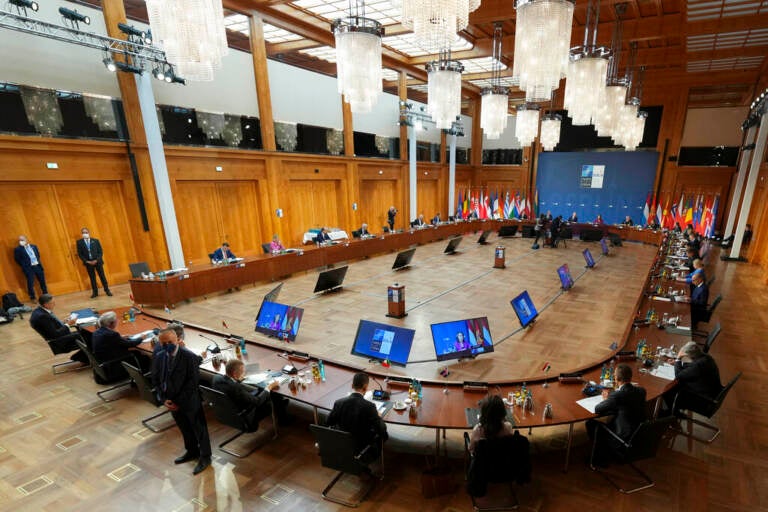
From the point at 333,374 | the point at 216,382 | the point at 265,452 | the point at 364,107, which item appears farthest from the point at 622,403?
the point at 364,107

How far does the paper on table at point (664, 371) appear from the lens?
3.84 meters

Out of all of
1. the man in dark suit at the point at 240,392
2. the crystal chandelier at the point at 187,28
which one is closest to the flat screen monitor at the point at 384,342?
the man in dark suit at the point at 240,392

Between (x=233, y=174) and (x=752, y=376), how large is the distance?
12374mm

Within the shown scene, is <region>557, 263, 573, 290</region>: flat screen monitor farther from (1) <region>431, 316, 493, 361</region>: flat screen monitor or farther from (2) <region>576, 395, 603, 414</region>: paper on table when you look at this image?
(2) <region>576, 395, 603, 414</region>: paper on table

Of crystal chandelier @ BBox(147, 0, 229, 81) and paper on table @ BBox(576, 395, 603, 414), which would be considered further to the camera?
crystal chandelier @ BBox(147, 0, 229, 81)

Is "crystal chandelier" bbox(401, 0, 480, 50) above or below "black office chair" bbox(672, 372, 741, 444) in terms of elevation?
above

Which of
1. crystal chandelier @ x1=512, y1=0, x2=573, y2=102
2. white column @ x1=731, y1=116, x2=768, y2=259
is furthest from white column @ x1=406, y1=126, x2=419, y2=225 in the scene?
crystal chandelier @ x1=512, y1=0, x2=573, y2=102

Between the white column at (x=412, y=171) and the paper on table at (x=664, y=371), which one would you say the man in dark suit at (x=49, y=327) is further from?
the white column at (x=412, y=171)

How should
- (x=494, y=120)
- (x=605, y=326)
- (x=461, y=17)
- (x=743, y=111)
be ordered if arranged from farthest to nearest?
(x=743, y=111), (x=494, y=120), (x=605, y=326), (x=461, y=17)

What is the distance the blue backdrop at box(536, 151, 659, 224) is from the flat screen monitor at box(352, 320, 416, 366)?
18321 mm

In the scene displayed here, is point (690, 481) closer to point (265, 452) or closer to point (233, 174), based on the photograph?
point (265, 452)

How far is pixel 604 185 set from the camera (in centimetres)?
1856

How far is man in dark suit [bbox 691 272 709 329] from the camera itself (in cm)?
618

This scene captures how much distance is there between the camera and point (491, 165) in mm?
22188
